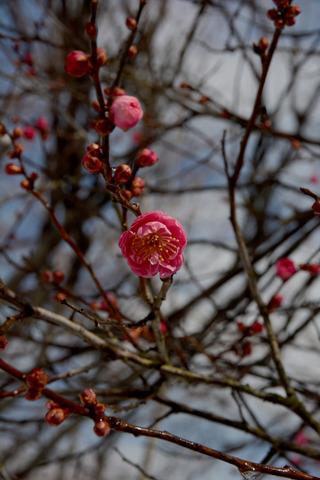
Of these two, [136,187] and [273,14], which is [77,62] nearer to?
[136,187]

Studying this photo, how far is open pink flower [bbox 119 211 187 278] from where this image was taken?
1.17 metres

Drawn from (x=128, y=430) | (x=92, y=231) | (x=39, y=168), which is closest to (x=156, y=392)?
(x=128, y=430)

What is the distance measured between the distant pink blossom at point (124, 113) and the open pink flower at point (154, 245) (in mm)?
207

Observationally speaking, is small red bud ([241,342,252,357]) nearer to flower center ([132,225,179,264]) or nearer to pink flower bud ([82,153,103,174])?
flower center ([132,225,179,264])

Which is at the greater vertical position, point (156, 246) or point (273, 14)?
point (273, 14)

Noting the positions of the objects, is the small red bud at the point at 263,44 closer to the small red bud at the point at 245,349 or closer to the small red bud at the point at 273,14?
the small red bud at the point at 273,14

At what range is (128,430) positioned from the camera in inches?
40.4

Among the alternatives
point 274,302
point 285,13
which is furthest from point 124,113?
point 274,302

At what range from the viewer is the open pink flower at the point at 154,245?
1.17m

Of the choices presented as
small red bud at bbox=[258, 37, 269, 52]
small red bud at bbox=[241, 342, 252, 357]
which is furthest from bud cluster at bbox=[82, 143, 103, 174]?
small red bud at bbox=[241, 342, 252, 357]

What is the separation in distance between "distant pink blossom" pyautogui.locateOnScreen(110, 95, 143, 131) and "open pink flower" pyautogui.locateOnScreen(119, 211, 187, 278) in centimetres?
21

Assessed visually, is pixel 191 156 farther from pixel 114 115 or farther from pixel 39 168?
pixel 114 115

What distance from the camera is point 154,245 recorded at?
1.26 metres

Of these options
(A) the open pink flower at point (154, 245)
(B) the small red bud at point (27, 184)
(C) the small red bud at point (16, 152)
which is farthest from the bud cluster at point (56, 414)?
(C) the small red bud at point (16, 152)
